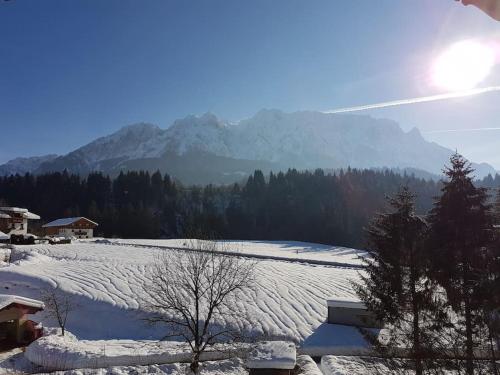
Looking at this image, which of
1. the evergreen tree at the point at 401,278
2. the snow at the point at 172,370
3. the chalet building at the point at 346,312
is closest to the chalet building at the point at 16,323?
the snow at the point at 172,370

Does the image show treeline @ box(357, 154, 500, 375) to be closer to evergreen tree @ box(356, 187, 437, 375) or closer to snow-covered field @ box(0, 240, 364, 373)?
evergreen tree @ box(356, 187, 437, 375)

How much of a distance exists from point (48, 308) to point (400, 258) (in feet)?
89.4

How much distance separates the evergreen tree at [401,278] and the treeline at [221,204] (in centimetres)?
7702

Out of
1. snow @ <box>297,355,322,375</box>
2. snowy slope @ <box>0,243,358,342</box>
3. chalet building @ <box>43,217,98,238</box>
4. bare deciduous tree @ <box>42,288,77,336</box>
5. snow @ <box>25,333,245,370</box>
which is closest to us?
snow @ <box>297,355,322,375</box>

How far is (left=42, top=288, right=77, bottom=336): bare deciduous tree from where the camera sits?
28250 millimetres

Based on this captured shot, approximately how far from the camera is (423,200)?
127 m

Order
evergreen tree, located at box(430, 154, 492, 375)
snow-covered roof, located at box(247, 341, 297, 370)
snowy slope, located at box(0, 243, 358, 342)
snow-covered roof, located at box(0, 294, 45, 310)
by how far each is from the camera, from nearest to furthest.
Answer: snow-covered roof, located at box(247, 341, 297, 370)
evergreen tree, located at box(430, 154, 492, 375)
snow-covered roof, located at box(0, 294, 45, 310)
snowy slope, located at box(0, 243, 358, 342)

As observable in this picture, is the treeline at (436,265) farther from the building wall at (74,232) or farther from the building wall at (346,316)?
the building wall at (74,232)

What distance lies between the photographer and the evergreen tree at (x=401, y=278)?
57.7 feet

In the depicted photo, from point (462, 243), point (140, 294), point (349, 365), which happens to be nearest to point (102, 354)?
point (140, 294)

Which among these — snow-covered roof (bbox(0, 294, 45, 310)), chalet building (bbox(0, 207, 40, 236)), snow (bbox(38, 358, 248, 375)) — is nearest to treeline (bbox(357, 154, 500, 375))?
snow (bbox(38, 358, 248, 375))

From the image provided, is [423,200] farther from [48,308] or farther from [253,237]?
[48,308]

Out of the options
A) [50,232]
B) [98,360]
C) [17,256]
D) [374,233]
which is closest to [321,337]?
[374,233]

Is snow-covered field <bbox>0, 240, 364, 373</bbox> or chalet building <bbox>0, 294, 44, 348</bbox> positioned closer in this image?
chalet building <bbox>0, 294, 44, 348</bbox>
